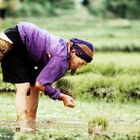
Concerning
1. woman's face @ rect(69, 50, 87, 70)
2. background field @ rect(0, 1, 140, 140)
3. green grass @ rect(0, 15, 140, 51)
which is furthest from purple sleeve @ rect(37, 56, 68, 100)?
green grass @ rect(0, 15, 140, 51)

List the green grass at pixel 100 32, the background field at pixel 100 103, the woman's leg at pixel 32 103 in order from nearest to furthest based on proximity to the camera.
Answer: the background field at pixel 100 103, the woman's leg at pixel 32 103, the green grass at pixel 100 32

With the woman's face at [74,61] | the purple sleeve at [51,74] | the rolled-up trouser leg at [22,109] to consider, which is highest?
the woman's face at [74,61]

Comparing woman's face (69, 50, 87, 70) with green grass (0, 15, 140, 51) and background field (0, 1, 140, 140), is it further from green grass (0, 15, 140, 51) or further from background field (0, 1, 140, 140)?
green grass (0, 15, 140, 51)

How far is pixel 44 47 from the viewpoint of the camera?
676cm

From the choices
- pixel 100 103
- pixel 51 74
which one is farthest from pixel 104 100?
pixel 51 74

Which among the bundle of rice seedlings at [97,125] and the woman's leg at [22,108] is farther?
the woman's leg at [22,108]

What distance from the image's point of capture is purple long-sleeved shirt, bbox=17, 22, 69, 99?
258 inches

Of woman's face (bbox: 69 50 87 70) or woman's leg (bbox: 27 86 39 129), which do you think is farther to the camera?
woman's leg (bbox: 27 86 39 129)

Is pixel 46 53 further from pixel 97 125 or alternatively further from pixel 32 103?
pixel 97 125

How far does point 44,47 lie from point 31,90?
561 mm

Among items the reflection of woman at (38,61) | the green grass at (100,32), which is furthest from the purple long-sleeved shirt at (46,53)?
the green grass at (100,32)

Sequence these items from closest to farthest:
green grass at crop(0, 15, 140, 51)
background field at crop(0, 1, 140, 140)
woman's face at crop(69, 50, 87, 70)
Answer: background field at crop(0, 1, 140, 140)
woman's face at crop(69, 50, 87, 70)
green grass at crop(0, 15, 140, 51)

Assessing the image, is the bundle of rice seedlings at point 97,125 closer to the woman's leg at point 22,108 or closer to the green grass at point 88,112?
the green grass at point 88,112

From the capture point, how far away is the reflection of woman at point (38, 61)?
6.56 m
